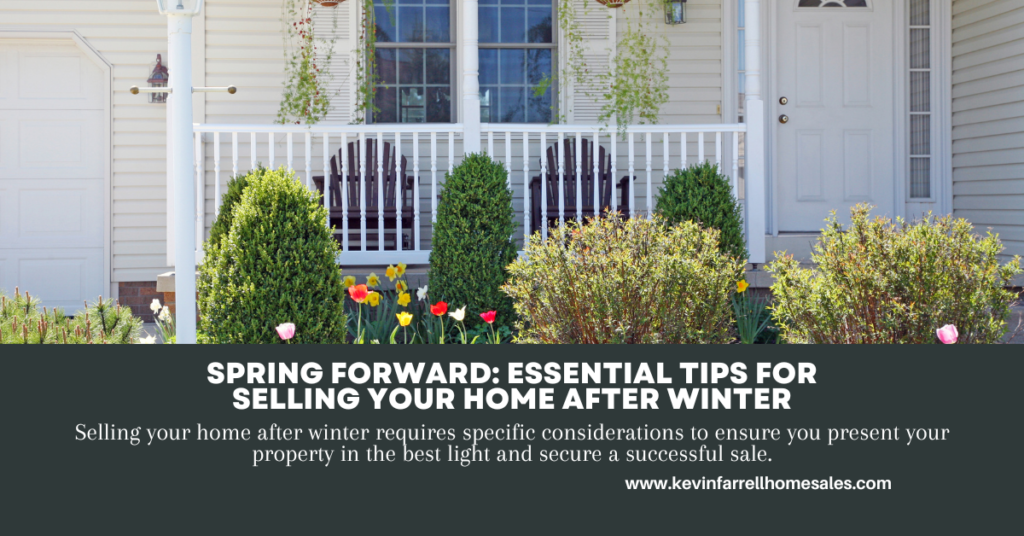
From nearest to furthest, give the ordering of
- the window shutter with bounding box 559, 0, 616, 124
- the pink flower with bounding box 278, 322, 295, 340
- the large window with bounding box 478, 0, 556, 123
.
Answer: the pink flower with bounding box 278, 322, 295, 340
the window shutter with bounding box 559, 0, 616, 124
the large window with bounding box 478, 0, 556, 123

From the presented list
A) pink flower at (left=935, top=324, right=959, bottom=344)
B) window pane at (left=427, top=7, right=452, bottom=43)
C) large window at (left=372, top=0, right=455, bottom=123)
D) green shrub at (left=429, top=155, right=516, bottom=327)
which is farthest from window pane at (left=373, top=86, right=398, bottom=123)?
pink flower at (left=935, top=324, right=959, bottom=344)

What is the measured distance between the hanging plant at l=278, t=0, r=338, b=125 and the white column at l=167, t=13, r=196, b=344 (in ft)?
10.4

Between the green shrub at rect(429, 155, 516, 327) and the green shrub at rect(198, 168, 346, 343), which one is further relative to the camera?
the green shrub at rect(429, 155, 516, 327)

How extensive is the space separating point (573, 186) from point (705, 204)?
4.47 ft

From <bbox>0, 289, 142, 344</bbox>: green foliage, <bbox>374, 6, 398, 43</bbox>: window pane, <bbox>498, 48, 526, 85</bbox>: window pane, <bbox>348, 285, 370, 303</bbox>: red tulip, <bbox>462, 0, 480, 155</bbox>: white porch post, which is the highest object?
<bbox>374, 6, 398, 43</bbox>: window pane

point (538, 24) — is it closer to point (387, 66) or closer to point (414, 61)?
point (414, 61)

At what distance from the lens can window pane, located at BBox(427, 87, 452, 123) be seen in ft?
21.1

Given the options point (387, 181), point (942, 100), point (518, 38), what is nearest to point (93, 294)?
point (387, 181)

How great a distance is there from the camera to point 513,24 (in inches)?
253

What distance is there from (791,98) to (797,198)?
0.76m

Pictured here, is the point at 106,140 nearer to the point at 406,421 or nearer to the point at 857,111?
the point at 406,421

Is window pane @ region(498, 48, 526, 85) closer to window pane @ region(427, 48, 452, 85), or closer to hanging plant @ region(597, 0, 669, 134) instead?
window pane @ region(427, 48, 452, 85)

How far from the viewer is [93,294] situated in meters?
6.38

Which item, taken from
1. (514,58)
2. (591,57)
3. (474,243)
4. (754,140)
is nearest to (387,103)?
(514,58)
